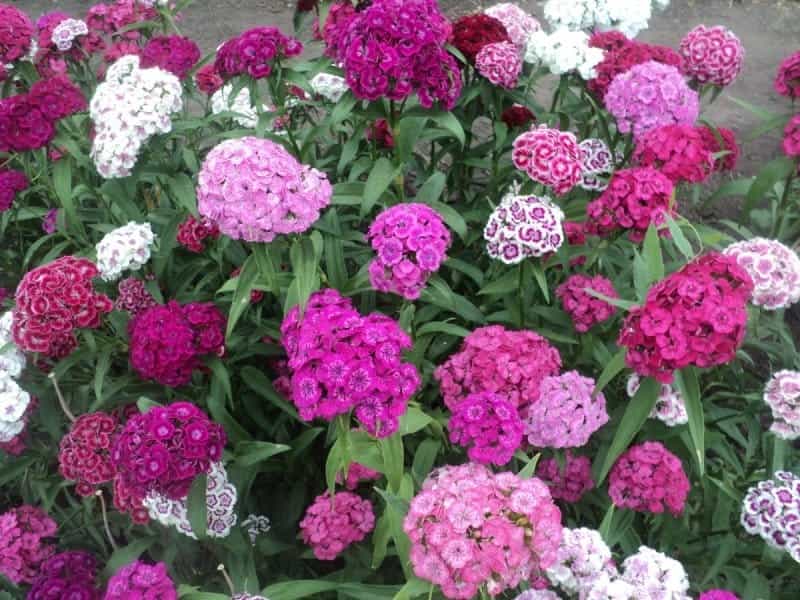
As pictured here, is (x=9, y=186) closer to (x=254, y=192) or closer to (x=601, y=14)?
(x=254, y=192)

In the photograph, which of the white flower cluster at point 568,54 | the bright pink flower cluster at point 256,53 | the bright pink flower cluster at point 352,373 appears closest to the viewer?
the bright pink flower cluster at point 352,373

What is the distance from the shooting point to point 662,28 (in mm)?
9500

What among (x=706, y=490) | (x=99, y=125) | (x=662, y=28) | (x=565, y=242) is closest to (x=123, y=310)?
(x=99, y=125)

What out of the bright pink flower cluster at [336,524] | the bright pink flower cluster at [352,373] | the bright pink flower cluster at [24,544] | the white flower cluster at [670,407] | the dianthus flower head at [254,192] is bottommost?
the bright pink flower cluster at [24,544]

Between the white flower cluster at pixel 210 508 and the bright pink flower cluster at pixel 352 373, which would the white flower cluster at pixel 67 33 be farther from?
the bright pink flower cluster at pixel 352 373

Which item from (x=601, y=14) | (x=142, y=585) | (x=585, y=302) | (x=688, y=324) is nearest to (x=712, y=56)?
(x=601, y=14)

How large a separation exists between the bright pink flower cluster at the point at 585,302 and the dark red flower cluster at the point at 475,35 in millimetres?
1588

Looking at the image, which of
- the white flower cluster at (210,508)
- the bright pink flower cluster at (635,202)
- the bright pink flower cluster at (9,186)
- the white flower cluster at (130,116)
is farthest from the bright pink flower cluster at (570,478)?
the bright pink flower cluster at (9,186)

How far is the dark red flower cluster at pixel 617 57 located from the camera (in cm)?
439

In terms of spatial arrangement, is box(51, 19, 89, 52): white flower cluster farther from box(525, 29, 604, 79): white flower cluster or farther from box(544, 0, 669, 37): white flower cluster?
box(544, 0, 669, 37): white flower cluster

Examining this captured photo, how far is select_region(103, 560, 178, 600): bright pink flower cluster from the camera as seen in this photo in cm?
258

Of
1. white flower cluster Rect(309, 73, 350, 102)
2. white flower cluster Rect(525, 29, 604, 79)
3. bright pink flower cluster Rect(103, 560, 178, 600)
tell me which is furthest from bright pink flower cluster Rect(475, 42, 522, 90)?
bright pink flower cluster Rect(103, 560, 178, 600)

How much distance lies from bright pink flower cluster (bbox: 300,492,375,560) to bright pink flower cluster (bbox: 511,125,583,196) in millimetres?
1810

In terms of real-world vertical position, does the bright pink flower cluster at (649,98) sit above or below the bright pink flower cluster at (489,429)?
above
